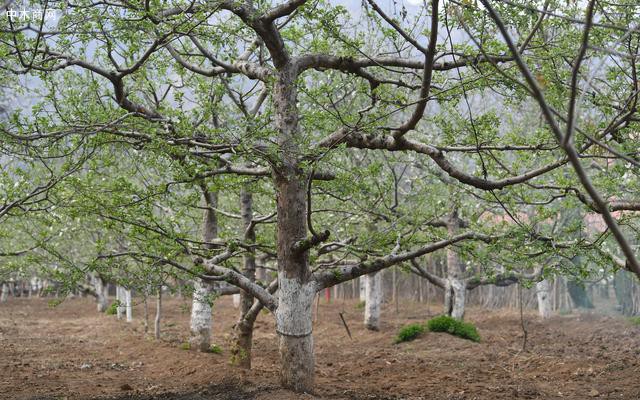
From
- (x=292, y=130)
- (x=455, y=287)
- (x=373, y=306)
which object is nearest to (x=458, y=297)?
(x=455, y=287)

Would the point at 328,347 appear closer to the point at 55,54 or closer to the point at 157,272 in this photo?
the point at 157,272

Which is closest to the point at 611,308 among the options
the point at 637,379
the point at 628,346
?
the point at 628,346

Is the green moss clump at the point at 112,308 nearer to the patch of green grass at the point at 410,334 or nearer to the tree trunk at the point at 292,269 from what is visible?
the tree trunk at the point at 292,269

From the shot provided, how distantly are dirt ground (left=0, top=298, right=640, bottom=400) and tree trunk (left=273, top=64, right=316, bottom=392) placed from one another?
0.33 m

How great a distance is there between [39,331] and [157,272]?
1183cm

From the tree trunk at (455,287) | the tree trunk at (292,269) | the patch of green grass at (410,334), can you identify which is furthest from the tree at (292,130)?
the tree trunk at (455,287)

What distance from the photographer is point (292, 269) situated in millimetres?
6602

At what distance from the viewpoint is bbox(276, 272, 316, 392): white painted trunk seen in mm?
6520

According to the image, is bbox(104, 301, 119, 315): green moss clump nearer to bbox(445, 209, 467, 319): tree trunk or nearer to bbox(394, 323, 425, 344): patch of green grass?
bbox(394, 323, 425, 344): patch of green grass

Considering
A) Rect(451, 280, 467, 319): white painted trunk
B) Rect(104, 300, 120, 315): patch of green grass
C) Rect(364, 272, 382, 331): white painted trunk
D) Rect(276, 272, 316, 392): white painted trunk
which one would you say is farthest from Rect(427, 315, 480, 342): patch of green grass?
Rect(276, 272, 316, 392): white painted trunk

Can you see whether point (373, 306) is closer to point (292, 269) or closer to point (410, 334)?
point (410, 334)

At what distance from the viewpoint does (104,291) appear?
23.7 m

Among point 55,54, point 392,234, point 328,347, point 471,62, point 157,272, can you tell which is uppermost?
point 55,54

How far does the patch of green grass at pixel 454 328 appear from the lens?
13.6 meters
